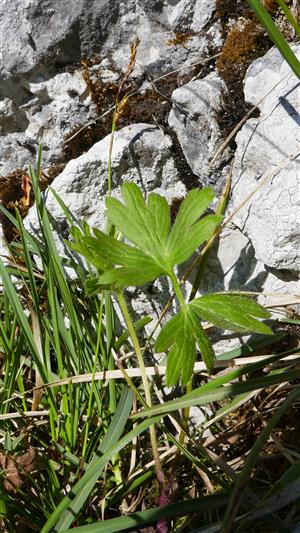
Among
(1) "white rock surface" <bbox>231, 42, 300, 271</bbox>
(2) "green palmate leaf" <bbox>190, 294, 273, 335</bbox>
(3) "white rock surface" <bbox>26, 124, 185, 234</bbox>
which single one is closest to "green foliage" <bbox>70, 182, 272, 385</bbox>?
(2) "green palmate leaf" <bbox>190, 294, 273, 335</bbox>

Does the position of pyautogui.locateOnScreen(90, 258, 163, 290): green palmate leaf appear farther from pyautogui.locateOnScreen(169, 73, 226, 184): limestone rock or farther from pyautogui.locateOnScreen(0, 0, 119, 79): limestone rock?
pyautogui.locateOnScreen(0, 0, 119, 79): limestone rock

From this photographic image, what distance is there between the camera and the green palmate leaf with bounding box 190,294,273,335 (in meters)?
1.27

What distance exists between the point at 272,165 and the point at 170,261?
48 cm

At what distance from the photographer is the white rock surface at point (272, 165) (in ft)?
5.10

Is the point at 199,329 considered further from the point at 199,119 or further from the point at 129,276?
the point at 199,119

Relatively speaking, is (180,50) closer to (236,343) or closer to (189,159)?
(189,159)

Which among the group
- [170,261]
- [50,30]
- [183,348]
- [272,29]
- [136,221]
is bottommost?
[183,348]

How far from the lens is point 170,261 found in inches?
54.2

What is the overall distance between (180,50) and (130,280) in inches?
38.1

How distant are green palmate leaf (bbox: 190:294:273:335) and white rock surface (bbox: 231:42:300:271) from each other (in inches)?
12.5

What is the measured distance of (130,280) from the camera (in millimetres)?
1345

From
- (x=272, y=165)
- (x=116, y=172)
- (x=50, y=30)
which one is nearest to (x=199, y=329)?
(x=272, y=165)

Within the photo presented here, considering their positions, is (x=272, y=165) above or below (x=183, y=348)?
above

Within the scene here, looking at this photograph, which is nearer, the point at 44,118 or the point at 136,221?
the point at 136,221
